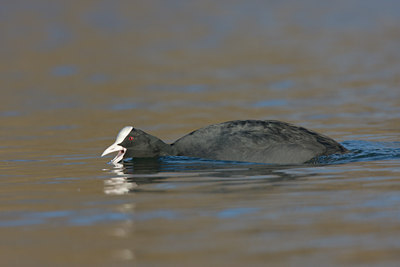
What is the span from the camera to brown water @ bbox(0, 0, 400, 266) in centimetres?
588

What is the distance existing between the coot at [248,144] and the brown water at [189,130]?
0.63ft

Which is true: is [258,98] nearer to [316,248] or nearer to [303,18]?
[316,248]

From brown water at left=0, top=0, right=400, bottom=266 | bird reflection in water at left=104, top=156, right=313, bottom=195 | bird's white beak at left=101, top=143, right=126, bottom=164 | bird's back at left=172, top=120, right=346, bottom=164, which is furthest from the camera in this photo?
bird's white beak at left=101, top=143, right=126, bottom=164

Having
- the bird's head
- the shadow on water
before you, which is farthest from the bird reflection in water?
the bird's head

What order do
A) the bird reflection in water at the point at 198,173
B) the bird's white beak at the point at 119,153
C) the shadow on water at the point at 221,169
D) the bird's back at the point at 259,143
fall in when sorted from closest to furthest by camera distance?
the bird reflection in water at the point at 198,173 → the shadow on water at the point at 221,169 → the bird's back at the point at 259,143 → the bird's white beak at the point at 119,153

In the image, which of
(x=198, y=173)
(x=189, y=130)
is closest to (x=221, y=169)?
(x=198, y=173)

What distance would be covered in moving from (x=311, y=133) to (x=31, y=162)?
11.7 ft

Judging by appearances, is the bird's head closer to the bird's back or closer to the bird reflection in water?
the bird reflection in water

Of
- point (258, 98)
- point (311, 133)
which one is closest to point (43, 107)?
point (258, 98)

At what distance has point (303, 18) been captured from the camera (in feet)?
112

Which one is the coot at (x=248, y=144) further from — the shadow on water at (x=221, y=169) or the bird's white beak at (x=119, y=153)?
the shadow on water at (x=221, y=169)

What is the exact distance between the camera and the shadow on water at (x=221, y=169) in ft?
28.1

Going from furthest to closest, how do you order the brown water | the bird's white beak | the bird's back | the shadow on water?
the bird's white beak
the bird's back
the shadow on water
the brown water

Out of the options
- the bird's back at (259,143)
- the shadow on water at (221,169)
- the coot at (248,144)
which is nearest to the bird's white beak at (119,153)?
the coot at (248,144)
